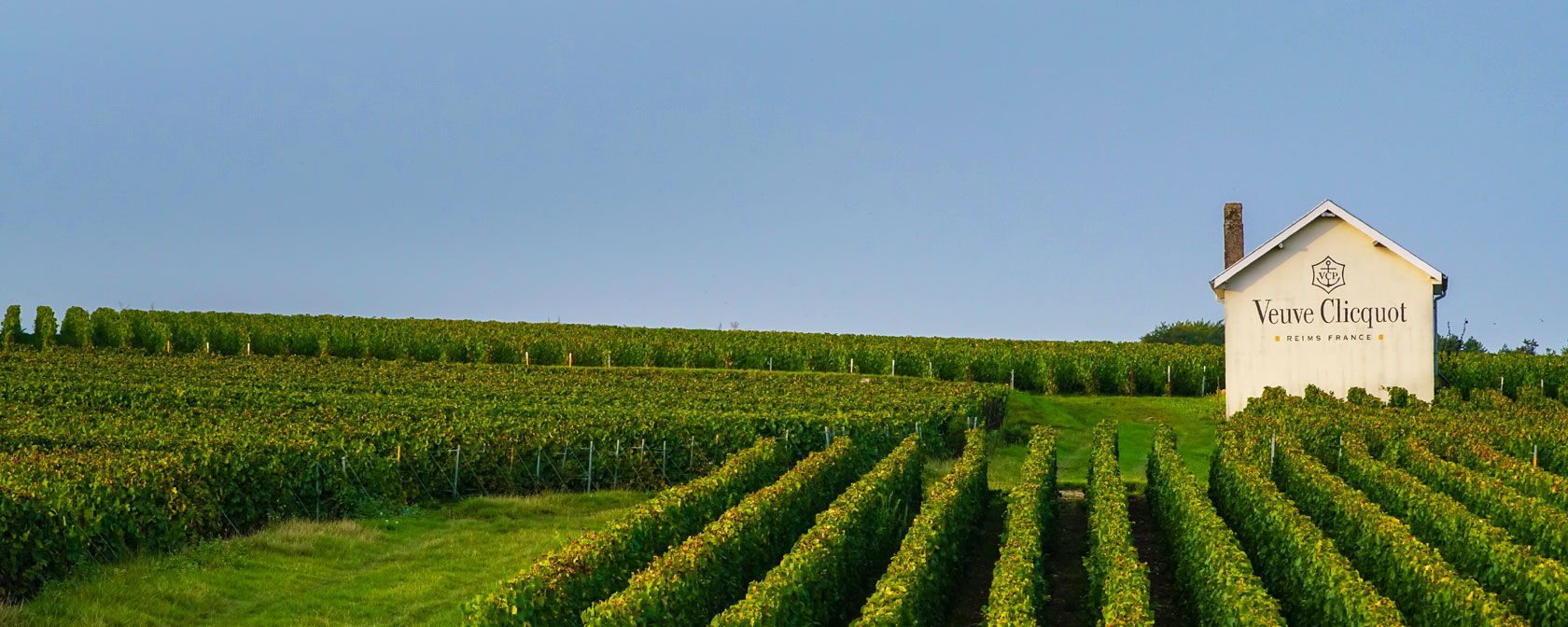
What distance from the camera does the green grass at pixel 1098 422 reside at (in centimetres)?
3528

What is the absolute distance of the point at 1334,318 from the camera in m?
38.7

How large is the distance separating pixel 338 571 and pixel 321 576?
19.6 inches

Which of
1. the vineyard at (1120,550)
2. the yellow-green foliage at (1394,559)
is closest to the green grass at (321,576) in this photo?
the vineyard at (1120,550)

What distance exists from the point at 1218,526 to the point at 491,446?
56.7 ft

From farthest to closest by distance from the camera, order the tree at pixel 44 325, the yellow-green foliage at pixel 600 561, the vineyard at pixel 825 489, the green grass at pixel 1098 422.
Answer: the tree at pixel 44 325 < the green grass at pixel 1098 422 < the vineyard at pixel 825 489 < the yellow-green foliage at pixel 600 561

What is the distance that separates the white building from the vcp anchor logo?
27mm

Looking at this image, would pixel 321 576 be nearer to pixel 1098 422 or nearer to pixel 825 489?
A: pixel 825 489

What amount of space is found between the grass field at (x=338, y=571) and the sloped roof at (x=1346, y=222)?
1325cm

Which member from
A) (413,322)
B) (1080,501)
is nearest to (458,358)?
(413,322)

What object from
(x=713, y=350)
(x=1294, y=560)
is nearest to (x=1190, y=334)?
(x=713, y=350)

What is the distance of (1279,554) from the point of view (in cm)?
1881

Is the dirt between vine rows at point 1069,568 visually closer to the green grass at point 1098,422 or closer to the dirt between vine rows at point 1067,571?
the dirt between vine rows at point 1067,571

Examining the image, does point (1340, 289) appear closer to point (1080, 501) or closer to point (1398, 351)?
point (1398, 351)

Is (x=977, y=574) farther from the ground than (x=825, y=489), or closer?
closer
